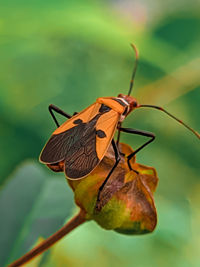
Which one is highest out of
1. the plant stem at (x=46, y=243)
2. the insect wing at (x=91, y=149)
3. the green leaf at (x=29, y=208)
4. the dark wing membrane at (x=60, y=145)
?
the dark wing membrane at (x=60, y=145)

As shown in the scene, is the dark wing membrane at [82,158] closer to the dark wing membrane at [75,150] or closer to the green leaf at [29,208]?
the dark wing membrane at [75,150]

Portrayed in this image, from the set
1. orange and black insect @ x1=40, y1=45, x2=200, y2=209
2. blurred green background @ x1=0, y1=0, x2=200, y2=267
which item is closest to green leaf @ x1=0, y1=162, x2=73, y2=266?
blurred green background @ x1=0, y1=0, x2=200, y2=267

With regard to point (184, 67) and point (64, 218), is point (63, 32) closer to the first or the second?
point (184, 67)

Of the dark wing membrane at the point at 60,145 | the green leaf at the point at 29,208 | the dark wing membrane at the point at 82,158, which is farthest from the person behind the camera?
the green leaf at the point at 29,208

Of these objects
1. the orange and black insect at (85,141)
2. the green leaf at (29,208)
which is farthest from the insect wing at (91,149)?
the green leaf at (29,208)

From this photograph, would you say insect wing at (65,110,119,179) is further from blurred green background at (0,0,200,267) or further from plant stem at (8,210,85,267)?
blurred green background at (0,0,200,267)

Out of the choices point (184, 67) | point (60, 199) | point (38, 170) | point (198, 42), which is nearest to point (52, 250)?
point (60, 199)

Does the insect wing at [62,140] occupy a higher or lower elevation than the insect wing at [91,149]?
higher
